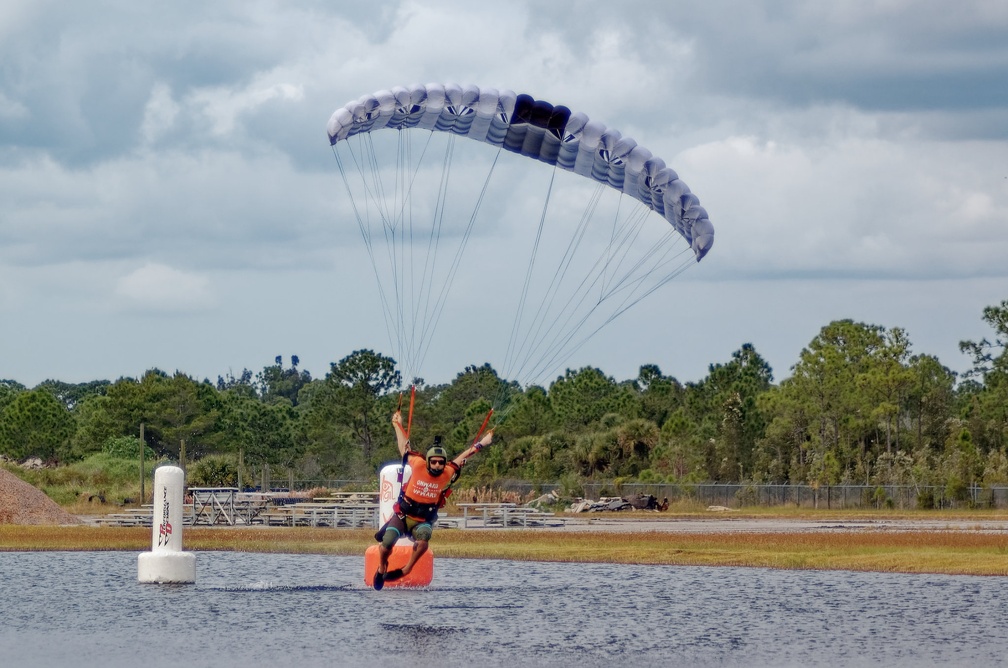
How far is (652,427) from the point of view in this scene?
98000 mm

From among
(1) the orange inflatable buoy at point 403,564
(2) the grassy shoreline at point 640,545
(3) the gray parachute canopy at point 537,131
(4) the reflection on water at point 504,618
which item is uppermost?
(3) the gray parachute canopy at point 537,131

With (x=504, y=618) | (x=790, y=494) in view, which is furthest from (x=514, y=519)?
(x=504, y=618)

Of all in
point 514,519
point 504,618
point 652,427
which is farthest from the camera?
point 652,427

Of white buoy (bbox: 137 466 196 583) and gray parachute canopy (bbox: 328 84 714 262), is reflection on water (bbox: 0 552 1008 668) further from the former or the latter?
gray parachute canopy (bbox: 328 84 714 262)

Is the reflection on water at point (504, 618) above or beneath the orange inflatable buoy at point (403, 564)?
beneath

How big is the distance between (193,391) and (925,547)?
83598 millimetres

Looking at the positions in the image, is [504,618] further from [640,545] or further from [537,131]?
[640,545]

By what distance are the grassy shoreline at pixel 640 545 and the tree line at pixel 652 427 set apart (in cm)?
3005

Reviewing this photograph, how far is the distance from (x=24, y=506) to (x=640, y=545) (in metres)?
27.5

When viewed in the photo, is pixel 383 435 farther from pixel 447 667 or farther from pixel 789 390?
pixel 447 667

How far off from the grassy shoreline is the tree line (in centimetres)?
3005

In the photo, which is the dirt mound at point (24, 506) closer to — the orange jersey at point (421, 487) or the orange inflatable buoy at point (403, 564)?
the orange inflatable buoy at point (403, 564)

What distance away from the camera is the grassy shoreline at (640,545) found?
38.2 m

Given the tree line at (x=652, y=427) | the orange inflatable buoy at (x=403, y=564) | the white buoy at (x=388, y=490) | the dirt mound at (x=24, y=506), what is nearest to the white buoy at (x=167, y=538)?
the white buoy at (x=388, y=490)
